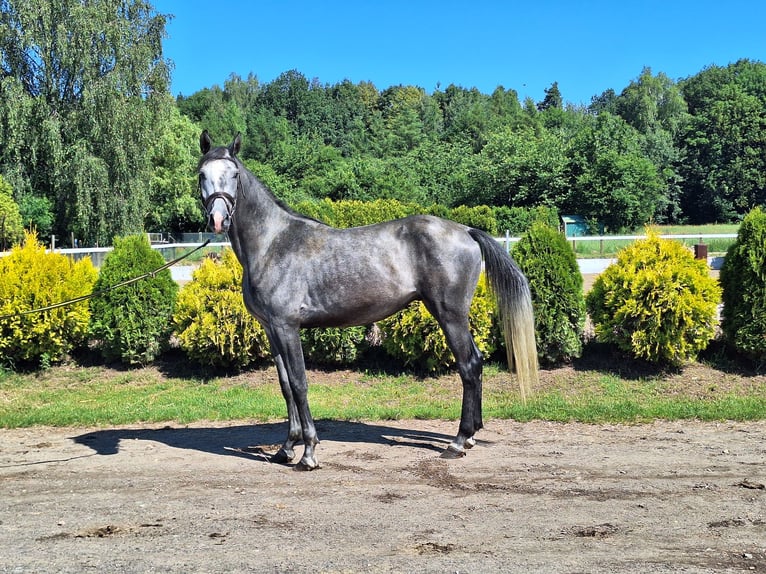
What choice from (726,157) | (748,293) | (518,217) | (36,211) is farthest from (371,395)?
(726,157)

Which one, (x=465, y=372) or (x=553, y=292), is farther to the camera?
(x=553, y=292)

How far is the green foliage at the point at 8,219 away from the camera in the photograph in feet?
87.0

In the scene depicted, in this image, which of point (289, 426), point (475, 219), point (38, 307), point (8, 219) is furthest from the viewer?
point (475, 219)

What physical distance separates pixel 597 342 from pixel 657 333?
1.24 m

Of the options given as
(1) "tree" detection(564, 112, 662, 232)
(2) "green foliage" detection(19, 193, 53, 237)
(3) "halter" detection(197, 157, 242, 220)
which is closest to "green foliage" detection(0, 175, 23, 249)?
(2) "green foliage" detection(19, 193, 53, 237)

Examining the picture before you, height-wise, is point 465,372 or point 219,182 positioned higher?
point 219,182

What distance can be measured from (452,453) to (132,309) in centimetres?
616

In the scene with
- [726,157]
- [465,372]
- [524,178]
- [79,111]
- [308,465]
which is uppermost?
[79,111]

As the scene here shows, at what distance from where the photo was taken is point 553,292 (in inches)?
397

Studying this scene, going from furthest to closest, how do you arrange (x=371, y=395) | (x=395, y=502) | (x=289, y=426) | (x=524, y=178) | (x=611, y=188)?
(x=524, y=178), (x=611, y=188), (x=371, y=395), (x=289, y=426), (x=395, y=502)

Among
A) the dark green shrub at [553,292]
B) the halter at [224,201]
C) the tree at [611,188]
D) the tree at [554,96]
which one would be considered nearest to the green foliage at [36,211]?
the dark green shrub at [553,292]

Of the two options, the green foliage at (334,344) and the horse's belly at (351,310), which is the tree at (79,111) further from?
the horse's belly at (351,310)

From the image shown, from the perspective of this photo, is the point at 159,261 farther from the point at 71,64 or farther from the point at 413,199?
the point at 413,199

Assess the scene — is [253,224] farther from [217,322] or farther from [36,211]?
[36,211]
